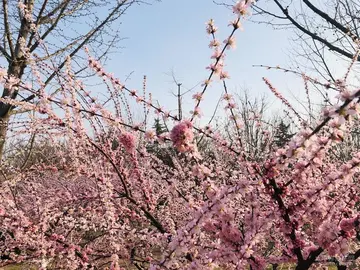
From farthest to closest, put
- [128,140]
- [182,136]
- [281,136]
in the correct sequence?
[281,136] → [128,140] → [182,136]

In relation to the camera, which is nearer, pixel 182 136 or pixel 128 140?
pixel 182 136

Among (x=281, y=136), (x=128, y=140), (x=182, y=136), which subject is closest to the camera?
(x=182, y=136)

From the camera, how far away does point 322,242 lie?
1.99 m

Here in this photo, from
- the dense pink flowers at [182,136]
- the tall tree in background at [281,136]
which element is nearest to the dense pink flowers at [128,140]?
→ the dense pink flowers at [182,136]

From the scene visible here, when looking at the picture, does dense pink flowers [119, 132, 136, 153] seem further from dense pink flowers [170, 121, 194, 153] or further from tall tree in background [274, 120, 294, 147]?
tall tree in background [274, 120, 294, 147]

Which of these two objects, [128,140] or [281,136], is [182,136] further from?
[281,136]

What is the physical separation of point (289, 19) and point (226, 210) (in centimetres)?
337

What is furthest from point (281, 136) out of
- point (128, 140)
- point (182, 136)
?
point (182, 136)

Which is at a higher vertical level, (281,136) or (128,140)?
(281,136)

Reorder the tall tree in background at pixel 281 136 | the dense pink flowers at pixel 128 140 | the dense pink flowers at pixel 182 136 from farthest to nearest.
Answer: the tall tree in background at pixel 281 136, the dense pink flowers at pixel 128 140, the dense pink flowers at pixel 182 136

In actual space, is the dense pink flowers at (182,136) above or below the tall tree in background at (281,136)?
below

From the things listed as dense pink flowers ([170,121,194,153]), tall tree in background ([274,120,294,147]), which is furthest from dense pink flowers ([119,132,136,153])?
tall tree in background ([274,120,294,147])

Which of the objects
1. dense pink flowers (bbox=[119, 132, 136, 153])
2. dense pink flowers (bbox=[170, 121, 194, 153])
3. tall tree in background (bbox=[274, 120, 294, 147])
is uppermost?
tall tree in background (bbox=[274, 120, 294, 147])

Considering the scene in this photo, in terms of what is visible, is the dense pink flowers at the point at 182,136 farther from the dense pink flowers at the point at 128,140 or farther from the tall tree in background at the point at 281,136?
the tall tree in background at the point at 281,136
